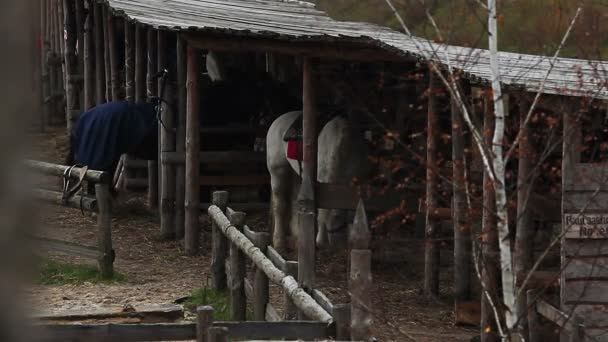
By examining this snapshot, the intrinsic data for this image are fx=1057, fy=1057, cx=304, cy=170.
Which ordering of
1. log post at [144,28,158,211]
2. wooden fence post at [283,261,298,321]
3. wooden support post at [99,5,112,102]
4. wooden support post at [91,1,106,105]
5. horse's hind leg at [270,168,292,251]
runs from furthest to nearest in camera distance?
1. wooden support post at [91,1,106,105]
2. wooden support post at [99,5,112,102]
3. log post at [144,28,158,211]
4. horse's hind leg at [270,168,292,251]
5. wooden fence post at [283,261,298,321]

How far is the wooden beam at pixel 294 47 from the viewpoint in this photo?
35.0ft

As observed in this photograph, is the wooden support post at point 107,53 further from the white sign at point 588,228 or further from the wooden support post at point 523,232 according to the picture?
the white sign at point 588,228

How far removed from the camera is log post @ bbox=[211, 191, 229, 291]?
32.0ft

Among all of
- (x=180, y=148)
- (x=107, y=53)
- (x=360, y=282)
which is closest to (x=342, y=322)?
(x=360, y=282)

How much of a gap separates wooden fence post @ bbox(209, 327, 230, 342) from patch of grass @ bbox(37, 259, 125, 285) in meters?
5.77

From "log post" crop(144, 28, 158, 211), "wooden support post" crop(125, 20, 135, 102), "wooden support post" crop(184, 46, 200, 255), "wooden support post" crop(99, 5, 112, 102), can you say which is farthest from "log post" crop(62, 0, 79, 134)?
"wooden support post" crop(184, 46, 200, 255)

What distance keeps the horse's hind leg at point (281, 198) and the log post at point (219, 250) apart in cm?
254

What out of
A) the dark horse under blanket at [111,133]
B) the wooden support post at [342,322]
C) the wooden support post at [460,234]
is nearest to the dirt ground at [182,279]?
the wooden support post at [460,234]

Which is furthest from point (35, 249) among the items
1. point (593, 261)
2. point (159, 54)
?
point (159, 54)

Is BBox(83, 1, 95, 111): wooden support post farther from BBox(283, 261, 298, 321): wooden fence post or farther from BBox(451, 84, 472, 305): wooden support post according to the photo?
BBox(283, 261, 298, 321): wooden fence post

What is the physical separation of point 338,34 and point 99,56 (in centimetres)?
744

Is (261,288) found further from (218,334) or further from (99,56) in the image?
(99,56)

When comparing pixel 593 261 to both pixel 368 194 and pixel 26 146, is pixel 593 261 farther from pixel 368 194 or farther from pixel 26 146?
pixel 26 146

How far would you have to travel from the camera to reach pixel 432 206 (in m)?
9.70
